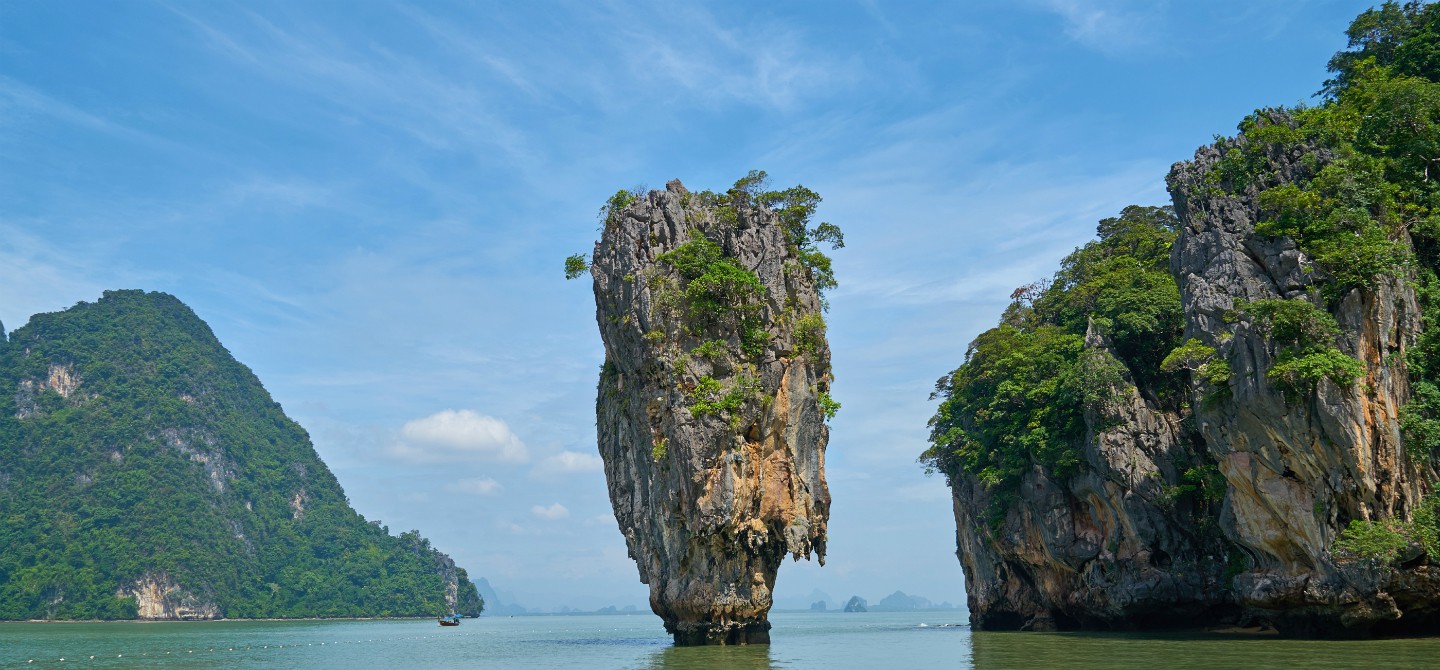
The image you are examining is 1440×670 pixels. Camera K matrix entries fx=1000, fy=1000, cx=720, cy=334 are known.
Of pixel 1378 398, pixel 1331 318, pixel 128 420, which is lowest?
pixel 1378 398

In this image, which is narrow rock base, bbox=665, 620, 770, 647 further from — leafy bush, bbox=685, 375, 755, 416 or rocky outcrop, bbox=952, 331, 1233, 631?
rocky outcrop, bbox=952, 331, 1233, 631

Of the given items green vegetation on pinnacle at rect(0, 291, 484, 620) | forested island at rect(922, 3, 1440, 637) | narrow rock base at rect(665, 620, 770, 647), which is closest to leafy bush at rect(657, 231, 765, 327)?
narrow rock base at rect(665, 620, 770, 647)

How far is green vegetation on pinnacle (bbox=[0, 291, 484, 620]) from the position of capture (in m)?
89.7

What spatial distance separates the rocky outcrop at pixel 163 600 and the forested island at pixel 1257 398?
78.4 metres

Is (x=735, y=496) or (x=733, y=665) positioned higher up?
(x=735, y=496)

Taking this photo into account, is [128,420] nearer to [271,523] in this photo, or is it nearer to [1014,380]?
[271,523]

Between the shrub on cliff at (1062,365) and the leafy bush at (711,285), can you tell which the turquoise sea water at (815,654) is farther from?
the leafy bush at (711,285)

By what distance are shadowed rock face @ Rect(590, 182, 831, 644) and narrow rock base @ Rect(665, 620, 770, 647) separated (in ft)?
0.15

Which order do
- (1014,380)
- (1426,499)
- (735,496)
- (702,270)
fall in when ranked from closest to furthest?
(1426,499) → (735,496) → (702,270) → (1014,380)

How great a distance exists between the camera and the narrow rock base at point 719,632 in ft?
98.5

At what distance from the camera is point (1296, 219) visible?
25.8 metres

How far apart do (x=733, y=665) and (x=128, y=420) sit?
109m

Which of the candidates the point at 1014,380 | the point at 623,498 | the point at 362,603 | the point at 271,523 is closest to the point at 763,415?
the point at 623,498

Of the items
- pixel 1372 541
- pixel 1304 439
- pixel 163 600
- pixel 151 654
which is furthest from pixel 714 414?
pixel 163 600
